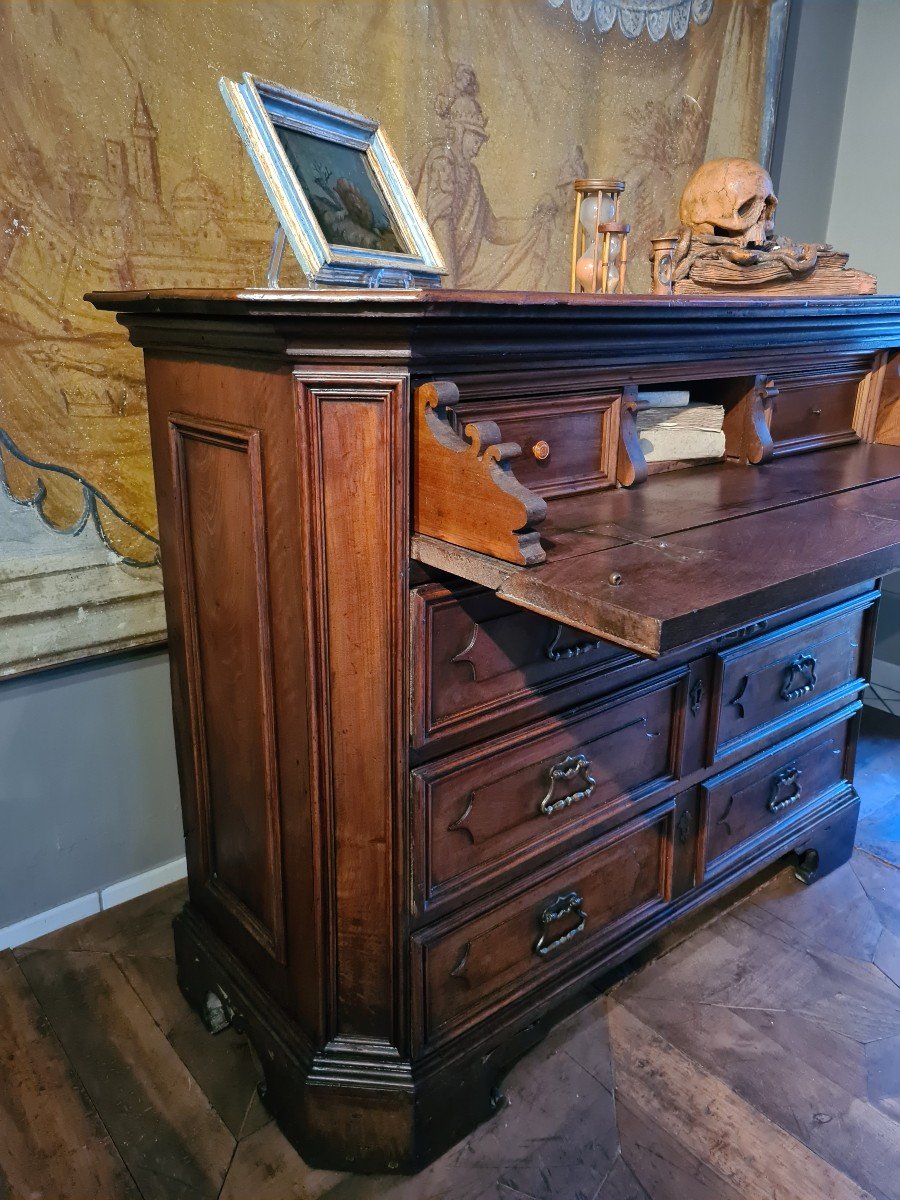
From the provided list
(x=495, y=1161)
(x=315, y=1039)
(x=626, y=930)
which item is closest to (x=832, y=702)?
(x=626, y=930)

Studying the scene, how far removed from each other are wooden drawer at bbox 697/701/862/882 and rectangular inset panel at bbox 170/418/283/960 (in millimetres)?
900

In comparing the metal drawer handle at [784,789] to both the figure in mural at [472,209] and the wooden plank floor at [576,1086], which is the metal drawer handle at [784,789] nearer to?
the wooden plank floor at [576,1086]

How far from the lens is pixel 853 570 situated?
1.15 metres

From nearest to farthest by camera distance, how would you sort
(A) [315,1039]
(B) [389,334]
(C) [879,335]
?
(B) [389,334], (A) [315,1039], (C) [879,335]

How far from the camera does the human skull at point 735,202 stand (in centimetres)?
177

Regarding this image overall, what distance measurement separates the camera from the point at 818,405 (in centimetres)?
194

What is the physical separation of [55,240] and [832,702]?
1.89 metres

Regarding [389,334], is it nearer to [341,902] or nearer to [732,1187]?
[341,902]

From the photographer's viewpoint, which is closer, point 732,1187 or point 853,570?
point 853,570

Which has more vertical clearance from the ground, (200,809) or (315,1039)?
(200,809)

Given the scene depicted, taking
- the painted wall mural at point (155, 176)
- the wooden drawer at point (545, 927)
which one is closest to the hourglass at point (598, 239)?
the painted wall mural at point (155, 176)

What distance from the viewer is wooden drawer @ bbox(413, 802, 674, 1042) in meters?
1.48

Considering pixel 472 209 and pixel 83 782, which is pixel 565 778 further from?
pixel 472 209

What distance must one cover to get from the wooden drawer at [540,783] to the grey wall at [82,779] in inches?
35.1
